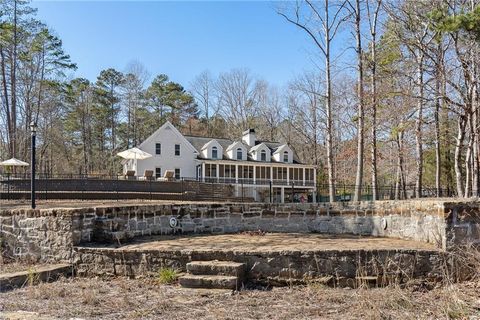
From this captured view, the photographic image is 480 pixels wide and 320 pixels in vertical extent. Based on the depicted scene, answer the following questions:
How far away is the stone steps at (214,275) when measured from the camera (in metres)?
5.19

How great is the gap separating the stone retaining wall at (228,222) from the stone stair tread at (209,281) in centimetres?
233

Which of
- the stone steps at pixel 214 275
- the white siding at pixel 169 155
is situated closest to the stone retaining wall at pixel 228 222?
the stone steps at pixel 214 275

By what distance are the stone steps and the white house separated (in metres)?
24.2

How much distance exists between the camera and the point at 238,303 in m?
4.62

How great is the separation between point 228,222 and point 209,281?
358 cm

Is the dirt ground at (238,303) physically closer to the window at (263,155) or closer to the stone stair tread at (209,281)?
the stone stair tread at (209,281)

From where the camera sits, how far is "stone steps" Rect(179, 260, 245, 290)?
5188 mm

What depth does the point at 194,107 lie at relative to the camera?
4122 cm

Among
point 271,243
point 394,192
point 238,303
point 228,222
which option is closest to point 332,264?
point 271,243

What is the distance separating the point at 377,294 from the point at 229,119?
35.7m

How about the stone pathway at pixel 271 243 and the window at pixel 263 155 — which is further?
the window at pixel 263 155

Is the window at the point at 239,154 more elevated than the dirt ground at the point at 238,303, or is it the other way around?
the window at the point at 239,154

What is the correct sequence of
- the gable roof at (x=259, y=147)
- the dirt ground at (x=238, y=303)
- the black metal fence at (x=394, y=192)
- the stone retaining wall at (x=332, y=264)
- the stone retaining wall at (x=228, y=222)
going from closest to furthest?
the dirt ground at (x=238, y=303)
the stone retaining wall at (x=332, y=264)
the stone retaining wall at (x=228, y=222)
the black metal fence at (x=394, y=192)
the gable roof at (x=259, y=147)

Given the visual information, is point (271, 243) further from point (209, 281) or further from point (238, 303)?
point (238, 303)
